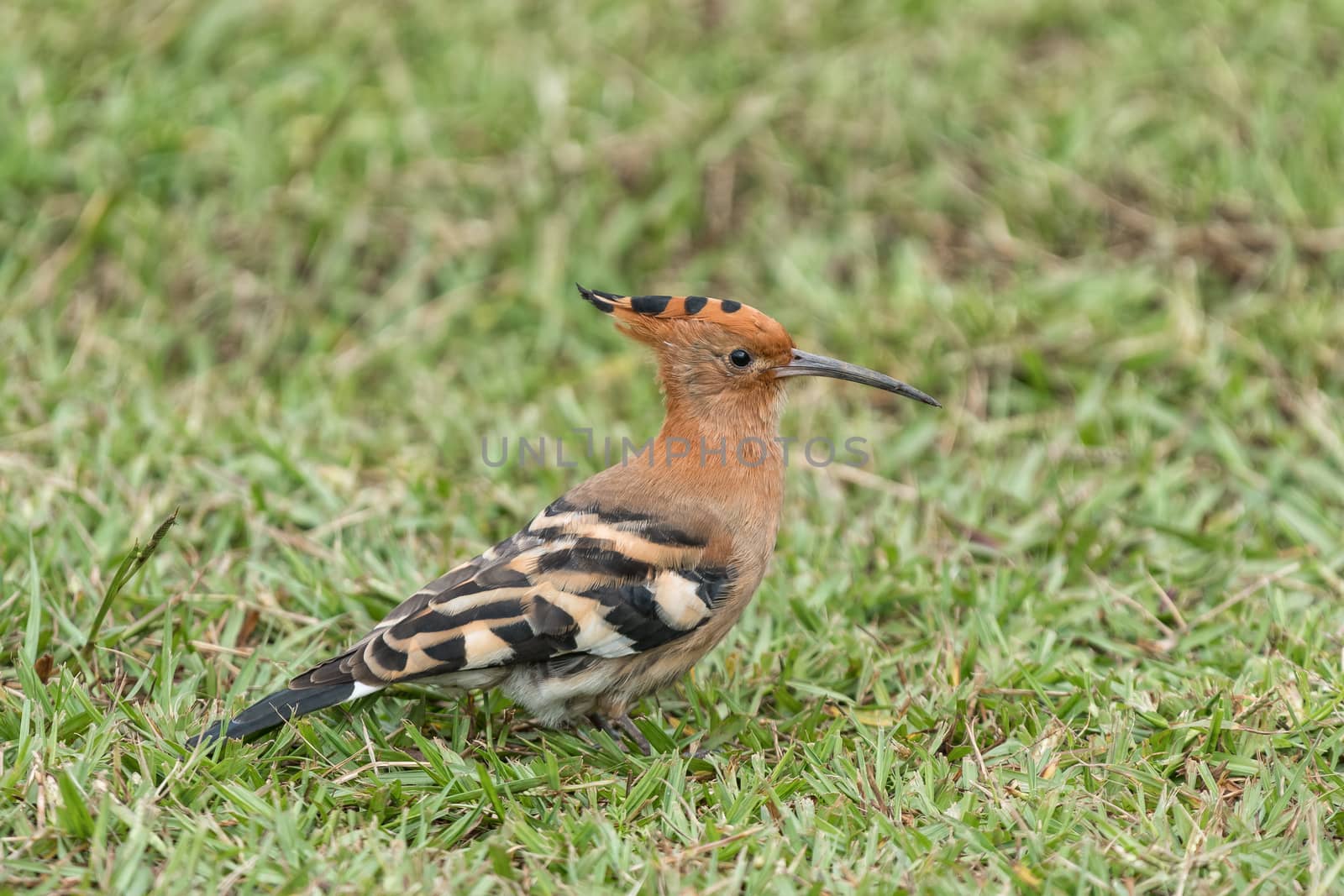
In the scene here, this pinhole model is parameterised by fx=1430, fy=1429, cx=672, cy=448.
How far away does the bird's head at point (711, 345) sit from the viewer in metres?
3.47

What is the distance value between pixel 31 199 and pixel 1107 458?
3906 mm

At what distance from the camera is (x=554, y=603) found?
3.13 meters

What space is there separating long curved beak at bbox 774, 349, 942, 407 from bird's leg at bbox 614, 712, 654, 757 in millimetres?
917

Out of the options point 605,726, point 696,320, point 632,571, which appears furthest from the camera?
point 696,320

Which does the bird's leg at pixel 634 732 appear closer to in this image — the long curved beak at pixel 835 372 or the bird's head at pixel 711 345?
the bird's head at pixel 711 345

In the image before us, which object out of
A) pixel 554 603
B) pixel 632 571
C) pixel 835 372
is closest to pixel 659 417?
pixel 835 372

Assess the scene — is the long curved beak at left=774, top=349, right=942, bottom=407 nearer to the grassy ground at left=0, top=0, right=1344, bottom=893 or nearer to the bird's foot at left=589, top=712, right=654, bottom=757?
the grassy ground at left=0, top=0, right=1344, bottom=893

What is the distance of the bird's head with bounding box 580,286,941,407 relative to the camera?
3473mm

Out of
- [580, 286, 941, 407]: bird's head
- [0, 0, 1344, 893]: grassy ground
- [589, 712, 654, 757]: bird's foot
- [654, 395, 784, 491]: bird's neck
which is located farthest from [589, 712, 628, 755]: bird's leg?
[580, 286, 941, 407]: bird's head

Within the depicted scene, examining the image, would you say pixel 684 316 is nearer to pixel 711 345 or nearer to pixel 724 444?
pixel 711 345

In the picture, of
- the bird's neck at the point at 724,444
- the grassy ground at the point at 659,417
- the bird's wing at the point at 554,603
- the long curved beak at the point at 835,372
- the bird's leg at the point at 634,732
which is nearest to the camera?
the grassy ground at the point at 659,417

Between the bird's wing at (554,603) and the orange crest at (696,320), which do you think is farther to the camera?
the orange crest at (696,320)

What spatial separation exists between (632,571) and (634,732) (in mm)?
389

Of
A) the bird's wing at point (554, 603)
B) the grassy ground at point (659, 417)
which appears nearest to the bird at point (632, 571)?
the bird's wing at point (554, 603)
